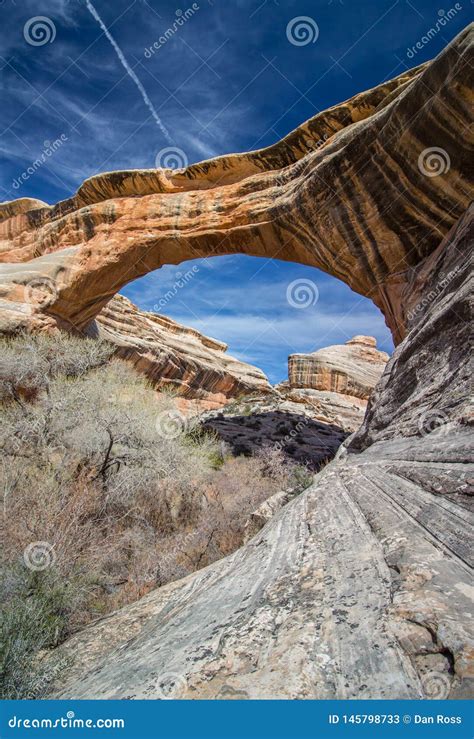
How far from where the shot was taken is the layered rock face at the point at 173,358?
18109 millimetres

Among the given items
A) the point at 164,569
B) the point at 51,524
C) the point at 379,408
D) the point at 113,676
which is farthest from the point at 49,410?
the point at 113,676

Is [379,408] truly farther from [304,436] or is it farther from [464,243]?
[304,436]

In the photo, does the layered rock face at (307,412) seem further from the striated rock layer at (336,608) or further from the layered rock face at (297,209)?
the striated rock layer at (336,608)

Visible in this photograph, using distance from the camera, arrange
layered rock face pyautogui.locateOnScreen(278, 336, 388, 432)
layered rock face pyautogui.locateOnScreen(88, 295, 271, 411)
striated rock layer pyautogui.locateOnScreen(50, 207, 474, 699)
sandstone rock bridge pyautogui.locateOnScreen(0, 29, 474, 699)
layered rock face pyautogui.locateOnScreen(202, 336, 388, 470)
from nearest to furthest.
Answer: striated rock layer pyautogui.locateOnScreen(50, 207, 474, 699) → sandstone rock bridge pyautogui.locateOnScreen(0, 29, 474, 699) → layered rock face pyautogui.locateOnScreen(202, 336, 388, 470) → layered rock face pyautogui.locateOnScreen(88, 295, 271, 411) → layered rock face pyautogui.locateOnScreen(278, 336, 388, 432)

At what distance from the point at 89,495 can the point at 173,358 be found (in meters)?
14.3

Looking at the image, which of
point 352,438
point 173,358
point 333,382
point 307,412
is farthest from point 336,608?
point 333,382

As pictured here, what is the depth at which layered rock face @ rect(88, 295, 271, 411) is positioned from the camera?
59.4 ft

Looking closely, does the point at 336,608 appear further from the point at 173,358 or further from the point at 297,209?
the point at 173,358

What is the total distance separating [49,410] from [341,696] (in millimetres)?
8316

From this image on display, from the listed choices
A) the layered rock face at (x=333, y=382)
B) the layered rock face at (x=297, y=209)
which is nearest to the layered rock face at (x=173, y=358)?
the layered rock face at (x=333, y=382)

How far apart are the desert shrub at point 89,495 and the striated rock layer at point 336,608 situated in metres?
0.57

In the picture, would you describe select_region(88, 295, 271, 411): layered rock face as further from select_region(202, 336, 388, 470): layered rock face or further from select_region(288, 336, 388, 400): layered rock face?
select_region(202, 336, 388, 470): layered rock face

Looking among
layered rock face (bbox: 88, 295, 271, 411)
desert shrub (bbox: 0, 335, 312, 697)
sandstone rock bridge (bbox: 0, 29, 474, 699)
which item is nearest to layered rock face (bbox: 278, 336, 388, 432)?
layered rock face (bbox: 88, 295, 271, 411)

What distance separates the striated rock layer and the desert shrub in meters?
0.57
